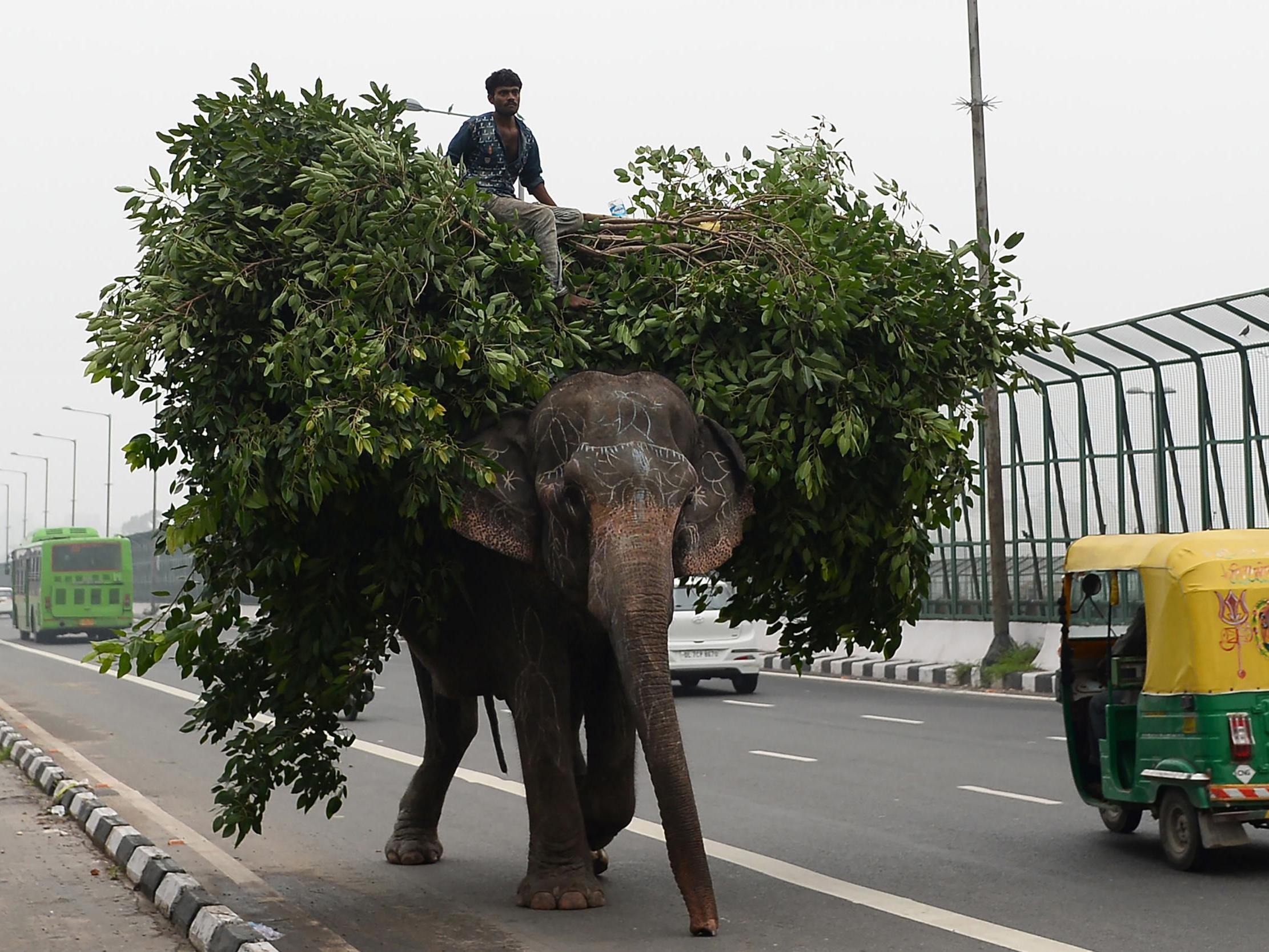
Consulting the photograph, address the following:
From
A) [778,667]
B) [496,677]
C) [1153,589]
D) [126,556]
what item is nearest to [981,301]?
[1153,589]

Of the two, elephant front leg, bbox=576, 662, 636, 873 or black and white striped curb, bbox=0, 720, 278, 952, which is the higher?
elephant front leg, bbox=576, 662, 636, 873

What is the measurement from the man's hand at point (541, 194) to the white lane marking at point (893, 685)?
46.2 ft

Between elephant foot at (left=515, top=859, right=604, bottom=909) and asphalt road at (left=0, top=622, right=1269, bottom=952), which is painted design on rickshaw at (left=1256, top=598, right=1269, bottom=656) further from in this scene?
elephant foot at (left=515, top=859, right=604, bottom=909)

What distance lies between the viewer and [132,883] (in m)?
9.04

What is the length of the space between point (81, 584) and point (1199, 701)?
4303cm

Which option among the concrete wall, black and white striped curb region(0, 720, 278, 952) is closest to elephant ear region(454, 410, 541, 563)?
black and white striped curb region(0, 720, 278, 952)

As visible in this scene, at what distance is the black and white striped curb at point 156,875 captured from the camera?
723cm

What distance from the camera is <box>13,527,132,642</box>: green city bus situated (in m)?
48.4

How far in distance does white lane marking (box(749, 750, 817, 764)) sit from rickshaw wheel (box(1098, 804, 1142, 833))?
4.67m

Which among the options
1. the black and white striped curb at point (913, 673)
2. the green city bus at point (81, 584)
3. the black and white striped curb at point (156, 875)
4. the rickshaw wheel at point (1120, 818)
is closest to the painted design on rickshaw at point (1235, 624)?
the rickshaw wheel at point (1120, 818)

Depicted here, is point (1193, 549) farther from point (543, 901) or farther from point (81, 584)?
point (81, 584)

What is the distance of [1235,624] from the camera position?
898 centimetres

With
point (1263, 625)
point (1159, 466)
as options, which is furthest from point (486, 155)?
point (1159, 466)

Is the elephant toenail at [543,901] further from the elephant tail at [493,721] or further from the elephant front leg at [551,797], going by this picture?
the elephant tail at [493,721]
